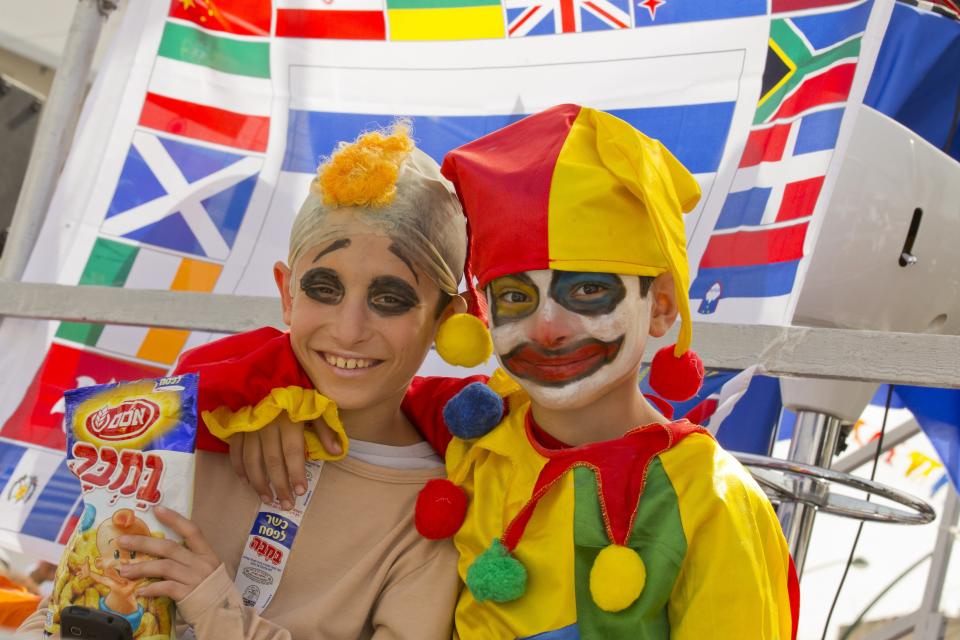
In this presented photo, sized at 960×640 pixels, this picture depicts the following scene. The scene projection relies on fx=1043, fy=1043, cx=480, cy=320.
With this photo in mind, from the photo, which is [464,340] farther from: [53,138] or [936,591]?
[936,591]

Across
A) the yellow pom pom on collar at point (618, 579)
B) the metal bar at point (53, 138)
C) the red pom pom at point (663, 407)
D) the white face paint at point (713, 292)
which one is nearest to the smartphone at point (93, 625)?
the yellow pom pom on collar at point (618, 579)

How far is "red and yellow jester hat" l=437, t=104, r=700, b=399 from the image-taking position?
1120 millimetres

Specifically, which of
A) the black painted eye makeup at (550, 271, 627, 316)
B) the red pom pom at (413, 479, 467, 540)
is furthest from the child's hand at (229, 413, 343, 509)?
the black painted eye makeup at (550, 271, 627, 316)

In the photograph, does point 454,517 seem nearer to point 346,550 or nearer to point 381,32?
point 346,550

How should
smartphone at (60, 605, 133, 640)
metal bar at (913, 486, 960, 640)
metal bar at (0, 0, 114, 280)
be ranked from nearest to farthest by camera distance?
smartphone at (60, 605, 133, 640) → metal bar at (0, 0, 114, 280) → metal bar at (913, 486, 960, 640)

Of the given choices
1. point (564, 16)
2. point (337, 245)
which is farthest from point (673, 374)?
point (564, 16)

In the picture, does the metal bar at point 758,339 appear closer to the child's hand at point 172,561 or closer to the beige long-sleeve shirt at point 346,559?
the beige long-sleeve shirt at point 346,559

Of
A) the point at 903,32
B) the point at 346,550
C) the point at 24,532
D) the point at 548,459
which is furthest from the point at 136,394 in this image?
the point at 903,32

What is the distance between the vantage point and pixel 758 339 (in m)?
1.54

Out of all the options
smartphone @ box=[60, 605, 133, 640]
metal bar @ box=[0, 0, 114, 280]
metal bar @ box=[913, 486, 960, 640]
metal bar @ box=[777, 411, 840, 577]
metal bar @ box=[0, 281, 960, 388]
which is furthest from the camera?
metal bar @ box=[913, 486, 960, 640]

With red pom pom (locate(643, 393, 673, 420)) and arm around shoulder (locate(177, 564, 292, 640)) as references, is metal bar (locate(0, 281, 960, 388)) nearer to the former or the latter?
red pom pom (locate(643, 393, 673, 420))

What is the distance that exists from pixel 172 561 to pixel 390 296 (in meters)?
0.41

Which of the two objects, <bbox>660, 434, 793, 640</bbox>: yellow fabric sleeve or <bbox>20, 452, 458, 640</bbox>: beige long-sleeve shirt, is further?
<bbox>20, 452, 458, 640</bbox>: beige long-sleeve shirt

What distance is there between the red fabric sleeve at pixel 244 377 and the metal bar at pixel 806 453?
0.98 metres
